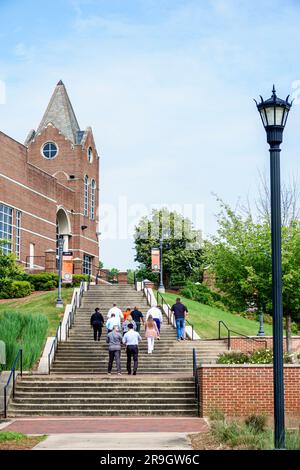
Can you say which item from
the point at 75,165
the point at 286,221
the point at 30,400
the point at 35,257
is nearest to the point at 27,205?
the point at 35,257

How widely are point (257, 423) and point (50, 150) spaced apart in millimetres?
49497

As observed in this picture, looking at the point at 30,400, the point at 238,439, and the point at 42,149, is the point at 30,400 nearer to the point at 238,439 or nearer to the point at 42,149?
the point at 238,439

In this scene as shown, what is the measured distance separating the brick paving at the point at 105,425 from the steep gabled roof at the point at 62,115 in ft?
151

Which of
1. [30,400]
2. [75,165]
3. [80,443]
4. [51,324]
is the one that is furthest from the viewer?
[75,165]

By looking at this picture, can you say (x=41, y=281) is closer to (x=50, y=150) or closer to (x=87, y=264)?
(x=87, y=264)

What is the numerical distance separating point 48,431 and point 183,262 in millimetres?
55776

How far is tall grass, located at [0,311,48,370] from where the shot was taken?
24.2 metres

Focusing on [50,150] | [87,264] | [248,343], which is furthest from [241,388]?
[50,150]

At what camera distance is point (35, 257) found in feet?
176

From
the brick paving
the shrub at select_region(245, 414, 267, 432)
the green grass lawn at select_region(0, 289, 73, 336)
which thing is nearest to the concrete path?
the brick paving

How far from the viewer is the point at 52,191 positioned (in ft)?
189

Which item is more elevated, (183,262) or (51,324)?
(183,262)

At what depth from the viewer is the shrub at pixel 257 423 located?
562 inches

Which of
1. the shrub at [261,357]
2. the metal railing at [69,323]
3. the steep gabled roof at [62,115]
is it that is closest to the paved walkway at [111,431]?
the shrub at [261,357]
